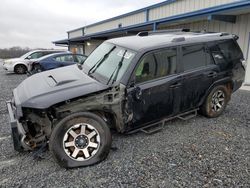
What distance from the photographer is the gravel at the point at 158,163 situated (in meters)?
2.48

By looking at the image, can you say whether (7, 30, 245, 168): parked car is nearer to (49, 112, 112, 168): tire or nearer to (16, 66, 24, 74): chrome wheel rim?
(49, 112, 112, 168): tire

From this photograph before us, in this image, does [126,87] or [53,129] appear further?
[126,87]

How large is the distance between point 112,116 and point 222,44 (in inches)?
110

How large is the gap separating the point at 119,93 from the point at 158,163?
117 cm

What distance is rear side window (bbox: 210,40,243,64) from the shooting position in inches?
158

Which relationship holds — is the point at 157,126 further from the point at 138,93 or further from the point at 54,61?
the point at 54,61

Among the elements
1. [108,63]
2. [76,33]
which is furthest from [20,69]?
[76,33]

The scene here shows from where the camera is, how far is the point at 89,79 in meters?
3.22

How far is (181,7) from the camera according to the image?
10.2m

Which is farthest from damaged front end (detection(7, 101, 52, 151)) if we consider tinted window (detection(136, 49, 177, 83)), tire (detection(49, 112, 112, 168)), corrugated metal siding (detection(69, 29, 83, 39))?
corrugated metal siding (detection(69, 29, 83, 39))

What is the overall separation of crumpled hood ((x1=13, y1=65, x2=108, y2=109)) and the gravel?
93 centimetres

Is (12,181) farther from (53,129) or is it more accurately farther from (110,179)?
(110,179)

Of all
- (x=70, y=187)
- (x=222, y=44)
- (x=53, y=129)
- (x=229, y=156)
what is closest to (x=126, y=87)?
(x=53, y=129)

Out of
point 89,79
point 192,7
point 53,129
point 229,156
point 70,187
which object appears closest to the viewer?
point 70,187
